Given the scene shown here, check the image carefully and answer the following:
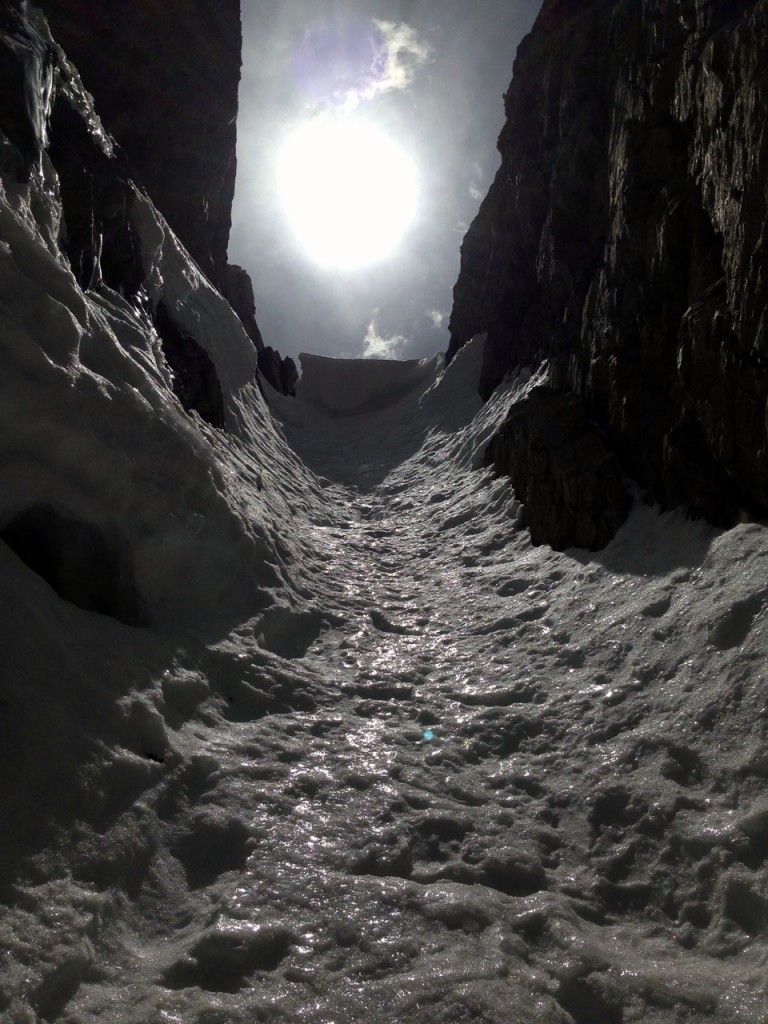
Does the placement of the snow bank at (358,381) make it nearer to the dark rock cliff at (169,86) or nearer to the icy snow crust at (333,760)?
the dark rock cliff at (169,86)

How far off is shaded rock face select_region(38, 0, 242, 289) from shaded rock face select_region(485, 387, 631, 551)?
18474mm

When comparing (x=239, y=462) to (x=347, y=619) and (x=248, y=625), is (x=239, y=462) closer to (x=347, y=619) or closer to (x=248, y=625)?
(x=347, y=619)

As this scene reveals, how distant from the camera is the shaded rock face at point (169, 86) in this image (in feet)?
81.9

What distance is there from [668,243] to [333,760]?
10226mm

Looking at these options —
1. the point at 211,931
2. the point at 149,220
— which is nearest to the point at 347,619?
the point at 211,931

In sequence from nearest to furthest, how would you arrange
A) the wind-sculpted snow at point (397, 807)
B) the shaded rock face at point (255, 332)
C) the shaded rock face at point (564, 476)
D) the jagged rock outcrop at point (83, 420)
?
the wind-sculpted snow at point (397, 807) → the jagged rock outcrop at point (83, 420) → the shaded rock face at point (564, 476) → the shaded rock face at point (255, 332)

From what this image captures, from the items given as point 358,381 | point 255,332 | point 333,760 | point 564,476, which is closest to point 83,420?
point 333,760

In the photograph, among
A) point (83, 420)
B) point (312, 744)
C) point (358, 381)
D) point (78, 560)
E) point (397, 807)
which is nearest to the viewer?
point (397, 807)

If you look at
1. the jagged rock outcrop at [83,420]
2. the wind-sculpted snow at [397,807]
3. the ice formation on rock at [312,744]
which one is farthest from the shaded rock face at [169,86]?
the wind-sculpted snow at [397,807]

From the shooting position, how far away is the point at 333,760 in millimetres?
6621

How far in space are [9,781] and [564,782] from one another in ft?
16.5

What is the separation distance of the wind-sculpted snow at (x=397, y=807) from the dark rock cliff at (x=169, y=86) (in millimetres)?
23944

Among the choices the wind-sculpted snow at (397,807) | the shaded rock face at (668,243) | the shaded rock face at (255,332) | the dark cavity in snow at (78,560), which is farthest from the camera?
the shaded rock face at (255,332)

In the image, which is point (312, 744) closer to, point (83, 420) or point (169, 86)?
point (83, 420)
